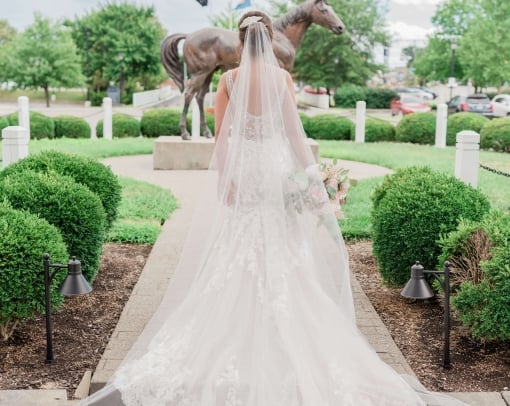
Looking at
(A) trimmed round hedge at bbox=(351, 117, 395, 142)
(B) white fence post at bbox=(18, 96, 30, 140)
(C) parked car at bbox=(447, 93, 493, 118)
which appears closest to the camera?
(B) white fence post at bbox=(18, 96, 30, 140)

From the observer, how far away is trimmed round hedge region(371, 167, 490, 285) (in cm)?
591

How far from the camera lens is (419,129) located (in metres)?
21.6

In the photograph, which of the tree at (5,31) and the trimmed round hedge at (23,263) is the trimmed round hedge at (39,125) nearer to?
the trimmed round hedge at (23,263)

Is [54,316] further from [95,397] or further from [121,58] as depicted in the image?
[121,58]

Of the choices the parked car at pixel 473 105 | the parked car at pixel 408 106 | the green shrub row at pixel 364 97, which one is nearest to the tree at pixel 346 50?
the green shrub row at pixel 364 97

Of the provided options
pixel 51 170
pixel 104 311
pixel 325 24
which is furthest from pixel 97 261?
pixel 325 24

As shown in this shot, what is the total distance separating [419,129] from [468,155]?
14443 millimetres

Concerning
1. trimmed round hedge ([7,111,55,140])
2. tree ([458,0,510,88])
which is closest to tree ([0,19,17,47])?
tree ([458,0,510,88])

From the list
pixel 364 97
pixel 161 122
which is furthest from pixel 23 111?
pixel 364 97

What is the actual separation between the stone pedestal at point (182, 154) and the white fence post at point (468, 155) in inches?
295

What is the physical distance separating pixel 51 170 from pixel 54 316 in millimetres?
1329

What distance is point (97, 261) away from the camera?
245 inches

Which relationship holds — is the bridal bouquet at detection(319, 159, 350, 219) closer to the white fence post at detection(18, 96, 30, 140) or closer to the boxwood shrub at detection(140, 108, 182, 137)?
the white fence post at detection(18, 96, 30, 140)

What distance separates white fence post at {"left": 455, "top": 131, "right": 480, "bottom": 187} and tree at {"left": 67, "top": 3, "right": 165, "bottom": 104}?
2012 inches
